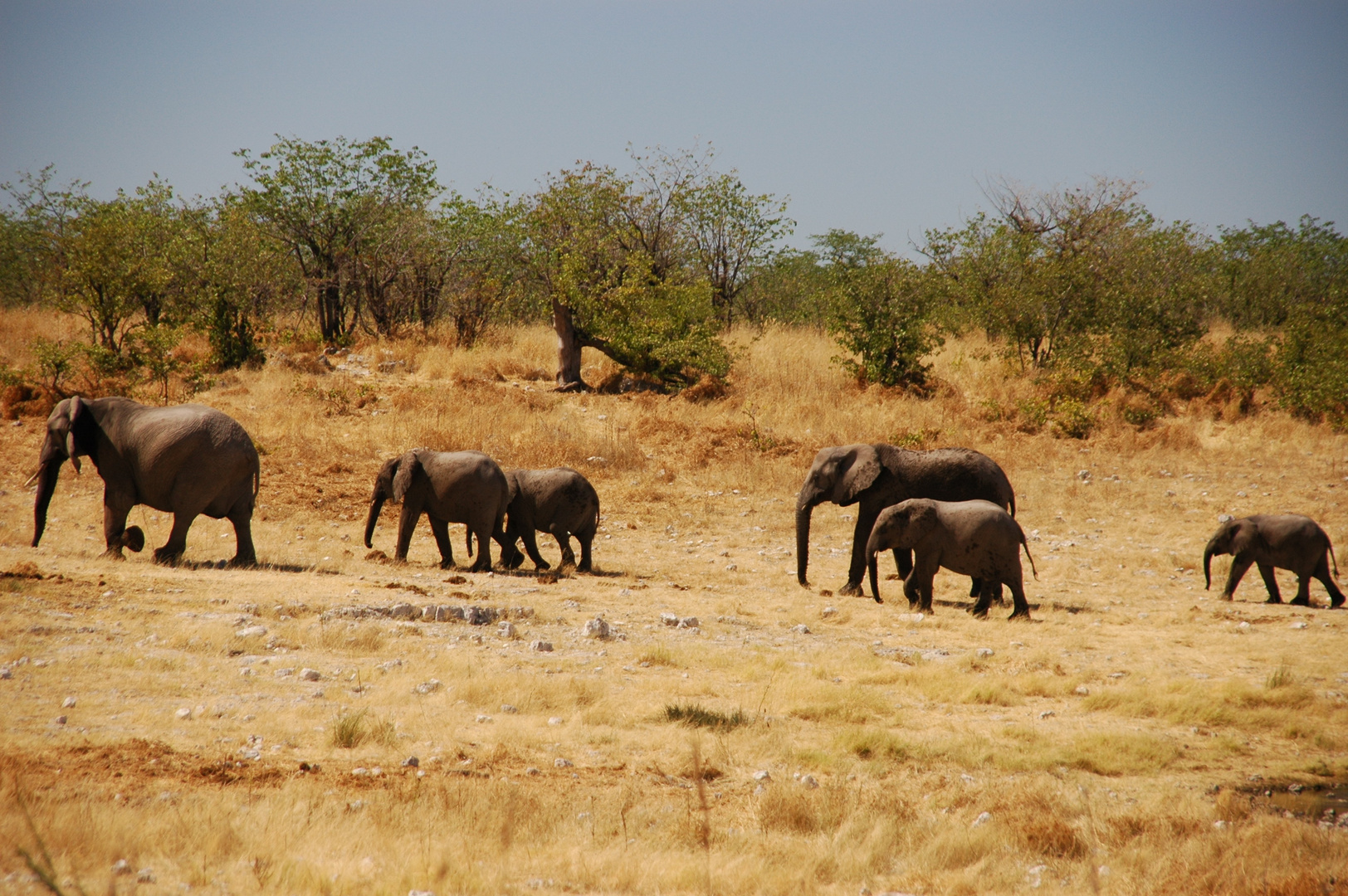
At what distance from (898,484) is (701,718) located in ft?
21.7

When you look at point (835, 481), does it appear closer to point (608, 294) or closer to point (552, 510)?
point (552, 510)

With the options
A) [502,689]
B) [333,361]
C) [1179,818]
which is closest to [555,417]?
[333,361]

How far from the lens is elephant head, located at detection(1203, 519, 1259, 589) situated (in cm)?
1218

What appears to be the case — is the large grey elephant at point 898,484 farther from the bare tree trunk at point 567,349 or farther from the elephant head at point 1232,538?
the bare tree trunk at point 567,349

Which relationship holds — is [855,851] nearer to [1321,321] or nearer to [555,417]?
[555,417]

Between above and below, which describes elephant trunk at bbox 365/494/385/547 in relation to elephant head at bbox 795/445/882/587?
below

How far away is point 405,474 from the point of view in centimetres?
1267

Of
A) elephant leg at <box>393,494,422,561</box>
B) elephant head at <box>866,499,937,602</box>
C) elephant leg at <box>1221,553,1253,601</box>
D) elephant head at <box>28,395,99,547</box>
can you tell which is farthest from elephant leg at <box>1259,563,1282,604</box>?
elephant head at <box>28,395,99,547</box>

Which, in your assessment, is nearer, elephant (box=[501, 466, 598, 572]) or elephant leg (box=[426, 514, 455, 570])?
elephant leg (box=[426, 514, 455, 570])

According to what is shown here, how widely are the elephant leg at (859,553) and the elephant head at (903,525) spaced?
2.34 ft

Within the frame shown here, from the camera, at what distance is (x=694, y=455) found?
1997 centimetres

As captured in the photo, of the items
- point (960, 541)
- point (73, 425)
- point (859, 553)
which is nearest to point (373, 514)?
point (73, 425)

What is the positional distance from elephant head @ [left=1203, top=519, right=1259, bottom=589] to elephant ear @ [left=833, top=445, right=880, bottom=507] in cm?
412

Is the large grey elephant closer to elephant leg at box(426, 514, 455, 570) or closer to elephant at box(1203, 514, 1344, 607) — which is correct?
elephant at box(1203, 514, 1344, 607)
